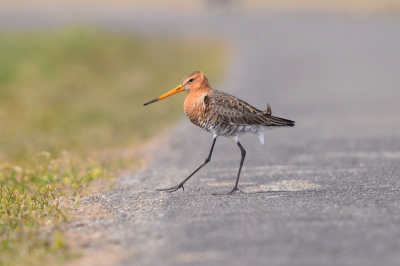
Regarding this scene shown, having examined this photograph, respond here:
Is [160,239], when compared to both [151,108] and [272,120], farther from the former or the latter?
[151,108]

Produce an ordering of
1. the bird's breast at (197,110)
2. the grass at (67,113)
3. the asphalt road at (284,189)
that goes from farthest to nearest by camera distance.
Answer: the bird's breast at (197,110) < the grass at (67,113) < the asphalt road at (284,189)

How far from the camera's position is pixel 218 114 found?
299 inches

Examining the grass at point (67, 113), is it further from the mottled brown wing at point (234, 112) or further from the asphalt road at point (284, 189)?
the mottled brown wing at point (234, 112)

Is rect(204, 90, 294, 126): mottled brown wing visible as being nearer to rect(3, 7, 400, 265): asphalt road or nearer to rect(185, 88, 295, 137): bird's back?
rect(185, 88, 295, 137): bird's back

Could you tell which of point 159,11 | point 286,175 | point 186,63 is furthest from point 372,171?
point 159,11

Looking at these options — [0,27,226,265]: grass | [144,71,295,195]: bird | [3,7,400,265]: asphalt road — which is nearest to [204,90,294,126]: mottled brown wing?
[144,71,295,195]: bird

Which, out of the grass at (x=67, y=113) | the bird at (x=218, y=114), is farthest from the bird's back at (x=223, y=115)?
the grass at (x=67, y=113)

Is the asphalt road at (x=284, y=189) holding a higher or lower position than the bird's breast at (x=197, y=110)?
lower

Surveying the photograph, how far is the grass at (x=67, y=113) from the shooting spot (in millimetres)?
6551

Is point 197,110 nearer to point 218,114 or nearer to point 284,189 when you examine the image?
point 218,114

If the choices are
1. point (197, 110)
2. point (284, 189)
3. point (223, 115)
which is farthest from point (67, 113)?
point (284, 189)

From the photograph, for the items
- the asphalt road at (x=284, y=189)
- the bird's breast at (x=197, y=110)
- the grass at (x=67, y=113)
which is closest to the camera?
the asphalt road at (x=284, y=189)

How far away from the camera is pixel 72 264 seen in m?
5.13

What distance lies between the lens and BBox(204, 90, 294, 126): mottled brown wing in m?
7.61
